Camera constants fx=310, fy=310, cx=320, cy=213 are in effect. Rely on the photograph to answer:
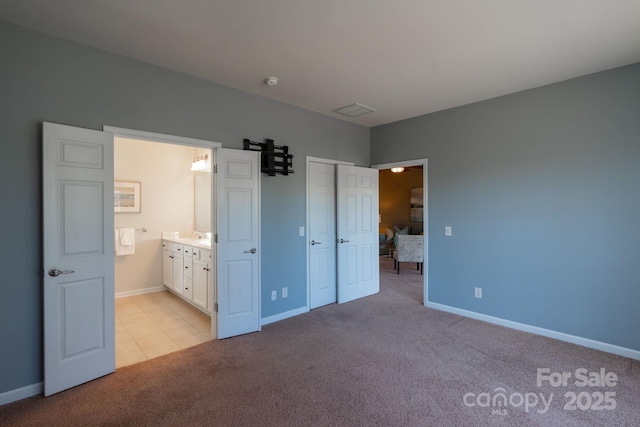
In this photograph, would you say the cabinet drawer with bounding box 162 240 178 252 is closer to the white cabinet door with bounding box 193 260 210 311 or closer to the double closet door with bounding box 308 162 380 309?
the white cabinet door with bounding box 193 260 210 311

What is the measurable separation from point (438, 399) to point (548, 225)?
2236 millimetres

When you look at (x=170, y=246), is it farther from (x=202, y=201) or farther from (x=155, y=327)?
(x=155, y=327)

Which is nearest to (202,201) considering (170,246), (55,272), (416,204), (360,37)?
(170,246)

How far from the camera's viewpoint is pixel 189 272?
423 centimetres

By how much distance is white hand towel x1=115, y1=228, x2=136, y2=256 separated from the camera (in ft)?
15.4

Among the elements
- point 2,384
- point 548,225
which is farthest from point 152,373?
point 548,225

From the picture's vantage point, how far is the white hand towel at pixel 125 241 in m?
4.68

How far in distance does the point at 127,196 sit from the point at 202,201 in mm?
1108

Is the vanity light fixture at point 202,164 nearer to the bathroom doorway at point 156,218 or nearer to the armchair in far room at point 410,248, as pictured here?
the bathroom doorway at point 156,218

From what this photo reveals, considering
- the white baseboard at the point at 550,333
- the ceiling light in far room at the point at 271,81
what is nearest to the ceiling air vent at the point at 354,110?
the ceiling light in far room at the point at 271,81

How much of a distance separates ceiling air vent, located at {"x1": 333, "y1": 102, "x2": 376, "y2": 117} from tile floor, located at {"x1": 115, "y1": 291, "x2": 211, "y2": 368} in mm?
3151

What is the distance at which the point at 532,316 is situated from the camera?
3393 mm

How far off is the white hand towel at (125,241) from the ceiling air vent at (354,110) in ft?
11.8

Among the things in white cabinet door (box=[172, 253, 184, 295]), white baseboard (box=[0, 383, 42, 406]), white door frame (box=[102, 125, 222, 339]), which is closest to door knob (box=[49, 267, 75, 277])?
white baseboard (box=[0, 383, 42, 406])
